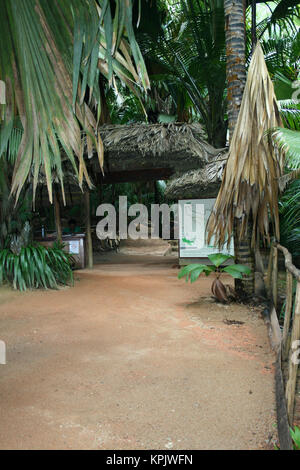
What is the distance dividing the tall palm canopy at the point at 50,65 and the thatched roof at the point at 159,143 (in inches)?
196

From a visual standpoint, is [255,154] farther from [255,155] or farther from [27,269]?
[27,269]

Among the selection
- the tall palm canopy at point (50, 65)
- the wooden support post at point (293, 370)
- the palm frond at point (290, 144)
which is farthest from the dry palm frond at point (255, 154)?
the tall palm canopy at point (50, 65)

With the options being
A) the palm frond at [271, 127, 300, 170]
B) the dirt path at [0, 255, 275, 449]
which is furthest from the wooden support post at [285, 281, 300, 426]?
the palm frond at [271, 127, 300, 170]

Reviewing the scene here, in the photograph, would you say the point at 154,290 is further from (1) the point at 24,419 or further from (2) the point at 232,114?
(1) the point at 24,419

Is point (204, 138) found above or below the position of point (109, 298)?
above

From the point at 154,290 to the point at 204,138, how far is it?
10.4ft

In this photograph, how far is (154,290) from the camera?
5586 millimetres

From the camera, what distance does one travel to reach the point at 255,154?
344 cm

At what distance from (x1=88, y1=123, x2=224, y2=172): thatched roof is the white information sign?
93cm

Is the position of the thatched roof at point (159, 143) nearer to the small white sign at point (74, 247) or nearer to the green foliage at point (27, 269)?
the small white sign at point (74, 247)

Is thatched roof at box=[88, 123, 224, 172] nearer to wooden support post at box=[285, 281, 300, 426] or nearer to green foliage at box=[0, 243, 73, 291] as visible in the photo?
green foliage at box=[0, 243, 73, 291]

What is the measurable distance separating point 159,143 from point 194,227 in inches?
82.2

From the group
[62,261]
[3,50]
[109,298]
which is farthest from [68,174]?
[3,50]
